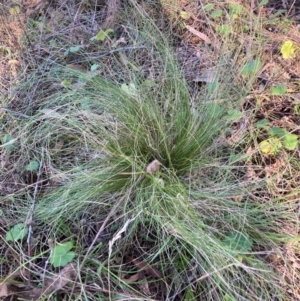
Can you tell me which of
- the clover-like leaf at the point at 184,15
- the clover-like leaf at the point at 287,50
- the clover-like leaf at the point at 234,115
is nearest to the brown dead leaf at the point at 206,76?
the clover-like leaf at the point at 234,115

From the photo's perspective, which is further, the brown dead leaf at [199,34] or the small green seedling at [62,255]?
the brown dead leaf at [199,34]

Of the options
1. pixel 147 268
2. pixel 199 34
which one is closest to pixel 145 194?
pixel 147 268

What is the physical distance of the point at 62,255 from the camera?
1139 mm

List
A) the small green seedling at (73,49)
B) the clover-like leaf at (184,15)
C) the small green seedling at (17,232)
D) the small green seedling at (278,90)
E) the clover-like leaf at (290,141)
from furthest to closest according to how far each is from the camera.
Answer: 1. the clover-like leaf at (184,15)
2. the small green seedling at (73,49)
3. the small green seedling at (278,90)
4. the clover-like leaf at (290,141)
5. the small green seedling at (17,232)

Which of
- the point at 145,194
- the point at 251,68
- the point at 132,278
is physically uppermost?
the point at 251,68

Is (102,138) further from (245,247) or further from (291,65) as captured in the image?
(291,65)

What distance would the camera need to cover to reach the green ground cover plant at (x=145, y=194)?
110 centimetres

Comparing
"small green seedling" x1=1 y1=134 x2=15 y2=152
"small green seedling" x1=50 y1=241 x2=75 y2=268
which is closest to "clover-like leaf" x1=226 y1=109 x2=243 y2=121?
"small green seedling" x1=50 y1=241 x2=75 y2=268

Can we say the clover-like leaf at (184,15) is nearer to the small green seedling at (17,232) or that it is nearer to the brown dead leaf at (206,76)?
the brown dead leaf at (206,76)

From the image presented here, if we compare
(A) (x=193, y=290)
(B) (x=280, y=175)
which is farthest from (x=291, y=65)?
(A) (x=193, y=290)

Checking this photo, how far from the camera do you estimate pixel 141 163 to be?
1.30 m

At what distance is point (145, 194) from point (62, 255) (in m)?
0.31

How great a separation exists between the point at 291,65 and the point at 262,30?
0.26m

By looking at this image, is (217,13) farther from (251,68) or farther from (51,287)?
(51,287)
